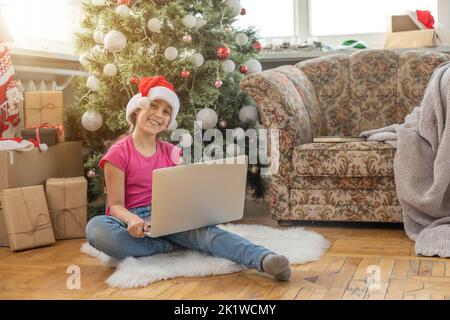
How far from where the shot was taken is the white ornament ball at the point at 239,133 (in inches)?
128

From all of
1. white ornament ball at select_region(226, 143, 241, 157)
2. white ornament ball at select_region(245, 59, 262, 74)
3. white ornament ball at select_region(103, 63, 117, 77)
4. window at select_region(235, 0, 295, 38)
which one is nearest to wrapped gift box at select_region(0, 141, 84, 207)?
white ornament ball at select_region(103, 63, 117, 77)

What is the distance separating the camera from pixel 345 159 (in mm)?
2812

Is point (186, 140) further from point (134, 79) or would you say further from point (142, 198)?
point (142, 198)

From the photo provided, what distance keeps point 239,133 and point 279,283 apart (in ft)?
4.54

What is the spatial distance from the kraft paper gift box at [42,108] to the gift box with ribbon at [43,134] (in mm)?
74

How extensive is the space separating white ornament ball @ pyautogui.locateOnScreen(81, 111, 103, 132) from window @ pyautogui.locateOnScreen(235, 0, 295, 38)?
152 centimetres

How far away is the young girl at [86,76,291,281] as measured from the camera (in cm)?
212

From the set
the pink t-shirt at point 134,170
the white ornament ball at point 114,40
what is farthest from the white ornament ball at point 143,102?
the white ornament ball at point 114,40

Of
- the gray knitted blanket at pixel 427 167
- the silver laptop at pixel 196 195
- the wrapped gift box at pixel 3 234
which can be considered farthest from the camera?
the wrapped gift box at pixel 3 234

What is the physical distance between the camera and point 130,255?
86.8 inches

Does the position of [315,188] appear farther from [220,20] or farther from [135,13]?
[135,13]

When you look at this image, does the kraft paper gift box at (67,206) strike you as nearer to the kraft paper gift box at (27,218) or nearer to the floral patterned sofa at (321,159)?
the kraft paper gift box at (27,218)

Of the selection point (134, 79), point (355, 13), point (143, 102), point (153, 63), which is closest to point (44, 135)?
point (134, 79)

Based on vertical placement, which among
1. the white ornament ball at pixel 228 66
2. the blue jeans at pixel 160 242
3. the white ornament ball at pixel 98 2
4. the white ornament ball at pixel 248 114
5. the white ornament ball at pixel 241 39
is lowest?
the blue jeans at pixel 160 242
